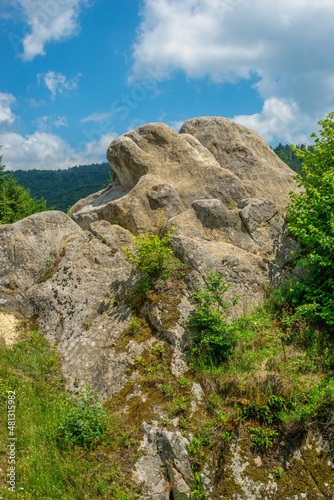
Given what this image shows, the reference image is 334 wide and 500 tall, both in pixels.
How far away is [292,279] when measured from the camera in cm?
1152

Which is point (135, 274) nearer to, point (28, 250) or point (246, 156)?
point (28, 250)

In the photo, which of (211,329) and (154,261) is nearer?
(211,329)

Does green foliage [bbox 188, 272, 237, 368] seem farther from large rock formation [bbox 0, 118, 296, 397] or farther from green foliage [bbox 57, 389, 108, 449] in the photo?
green foliage [bbox 57, 389, 108, 449]

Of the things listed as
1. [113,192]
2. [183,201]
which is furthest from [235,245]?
[113,192]

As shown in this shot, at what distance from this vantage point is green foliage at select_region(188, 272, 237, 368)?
915 centimetres

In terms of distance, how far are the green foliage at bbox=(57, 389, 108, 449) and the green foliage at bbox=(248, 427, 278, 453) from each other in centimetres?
319

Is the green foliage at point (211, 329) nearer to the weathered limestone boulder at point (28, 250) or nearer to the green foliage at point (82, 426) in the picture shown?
the green foliage at point (82, 426)

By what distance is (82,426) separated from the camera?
809 centimetres

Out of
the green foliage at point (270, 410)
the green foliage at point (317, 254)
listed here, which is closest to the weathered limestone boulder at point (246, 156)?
the green foliage at point (317, 254)

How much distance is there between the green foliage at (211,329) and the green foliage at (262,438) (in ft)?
6.03

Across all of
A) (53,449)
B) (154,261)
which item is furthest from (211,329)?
(53,449)

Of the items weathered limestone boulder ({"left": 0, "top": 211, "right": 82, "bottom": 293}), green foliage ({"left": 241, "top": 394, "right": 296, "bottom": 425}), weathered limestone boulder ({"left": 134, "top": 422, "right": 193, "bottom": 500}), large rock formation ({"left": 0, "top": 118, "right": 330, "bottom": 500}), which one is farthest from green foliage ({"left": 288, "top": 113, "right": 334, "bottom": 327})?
weathered limestone boulder ({"left": 0, "top": 211, "right": 82, "bottom": 293})

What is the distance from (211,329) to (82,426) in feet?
12.2

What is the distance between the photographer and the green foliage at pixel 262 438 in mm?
7352
